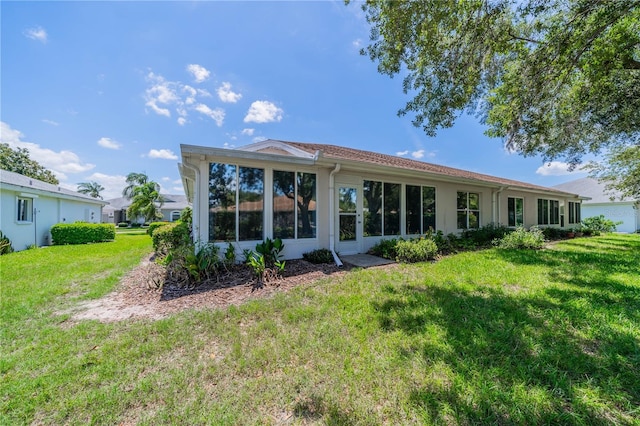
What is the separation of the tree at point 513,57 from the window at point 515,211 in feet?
21.0

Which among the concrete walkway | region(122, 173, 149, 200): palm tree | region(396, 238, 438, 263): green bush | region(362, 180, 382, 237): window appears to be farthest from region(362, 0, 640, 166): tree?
region(122, 173, 149, 200): palm tree

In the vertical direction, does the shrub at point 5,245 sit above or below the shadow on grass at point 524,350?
above

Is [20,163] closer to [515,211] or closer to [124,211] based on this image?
[124,211]

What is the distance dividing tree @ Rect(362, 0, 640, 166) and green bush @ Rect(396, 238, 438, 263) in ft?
10.6

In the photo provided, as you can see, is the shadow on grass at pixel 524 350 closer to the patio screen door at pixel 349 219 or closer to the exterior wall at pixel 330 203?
the exterior wall at pixel 330 203

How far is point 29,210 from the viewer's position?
466 inches

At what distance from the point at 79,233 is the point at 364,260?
15702 millimetres

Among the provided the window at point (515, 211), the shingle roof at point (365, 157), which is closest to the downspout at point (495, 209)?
the shingle roof at point (365, 157)

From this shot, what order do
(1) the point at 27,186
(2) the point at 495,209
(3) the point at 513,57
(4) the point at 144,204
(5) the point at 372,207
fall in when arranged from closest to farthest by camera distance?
(3) the point at 513,57, (5) the point at 372,207, (1) the point at 27,186, (2) the point at 495,209, (4) the point at 144,204

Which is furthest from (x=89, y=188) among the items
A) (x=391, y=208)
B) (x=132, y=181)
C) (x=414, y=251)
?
(x=414, y=251)

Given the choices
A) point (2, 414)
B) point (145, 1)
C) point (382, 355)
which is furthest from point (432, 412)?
point (145, 1)

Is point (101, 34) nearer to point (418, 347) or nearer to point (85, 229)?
point (418, 347)

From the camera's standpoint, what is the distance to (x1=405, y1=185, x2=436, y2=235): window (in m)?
9.59

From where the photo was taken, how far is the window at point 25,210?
440 inches
